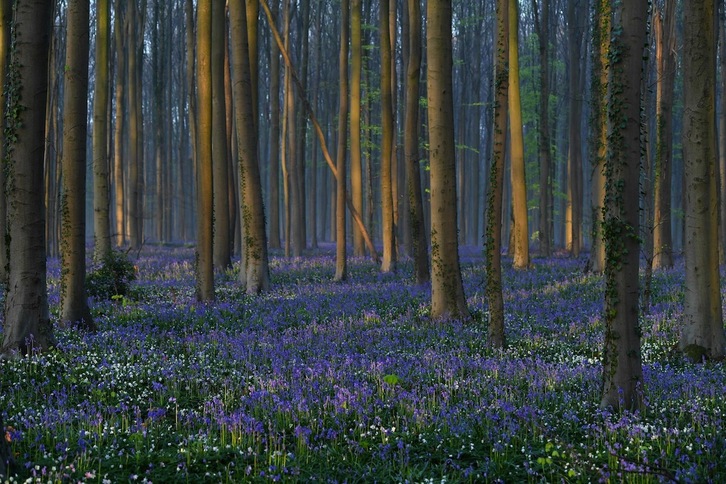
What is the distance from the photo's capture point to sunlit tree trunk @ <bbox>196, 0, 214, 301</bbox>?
14.6 metres

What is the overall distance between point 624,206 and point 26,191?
736cm

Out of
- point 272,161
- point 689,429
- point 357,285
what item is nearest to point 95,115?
point 357,285

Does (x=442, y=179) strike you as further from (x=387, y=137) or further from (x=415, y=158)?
(x=387, y=137)

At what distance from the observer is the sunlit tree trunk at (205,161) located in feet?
48.0

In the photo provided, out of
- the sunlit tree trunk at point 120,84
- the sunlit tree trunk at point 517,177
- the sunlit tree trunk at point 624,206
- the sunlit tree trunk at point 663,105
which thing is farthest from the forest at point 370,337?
the sunlit tree trunk at point 120,84

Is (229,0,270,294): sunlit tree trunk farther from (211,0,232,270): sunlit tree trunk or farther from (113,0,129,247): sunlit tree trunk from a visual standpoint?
(113,0,129,247): sunlit tree trunk

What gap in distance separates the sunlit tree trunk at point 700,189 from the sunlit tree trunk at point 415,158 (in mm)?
8237

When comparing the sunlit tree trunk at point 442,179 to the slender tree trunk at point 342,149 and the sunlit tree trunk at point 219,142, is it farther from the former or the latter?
the slender tree trunk at point 342,149

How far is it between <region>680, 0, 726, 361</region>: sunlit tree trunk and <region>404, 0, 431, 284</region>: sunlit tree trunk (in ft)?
27.0

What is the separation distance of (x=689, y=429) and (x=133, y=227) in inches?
1127

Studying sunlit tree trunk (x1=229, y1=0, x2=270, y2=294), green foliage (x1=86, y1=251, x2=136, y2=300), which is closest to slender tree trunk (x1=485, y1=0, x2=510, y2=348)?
sunlit tree trunk (x1=229, y1=0, x2=270, y2=294)

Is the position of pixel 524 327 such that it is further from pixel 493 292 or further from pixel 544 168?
pixel 544 168

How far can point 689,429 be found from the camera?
5875 millimetres

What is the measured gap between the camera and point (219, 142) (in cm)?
1780
